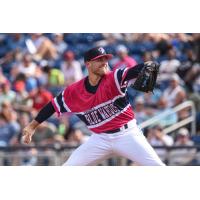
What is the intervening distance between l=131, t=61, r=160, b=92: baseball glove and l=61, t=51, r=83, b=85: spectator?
17.9 ft

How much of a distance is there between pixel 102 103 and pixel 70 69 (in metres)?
5.35

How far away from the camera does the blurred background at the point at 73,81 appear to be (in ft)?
35.4

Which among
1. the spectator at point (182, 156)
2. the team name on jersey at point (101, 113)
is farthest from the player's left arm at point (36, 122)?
the spectator at point (182, 156)

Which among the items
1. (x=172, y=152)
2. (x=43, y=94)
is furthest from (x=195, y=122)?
(x=43, y=94)

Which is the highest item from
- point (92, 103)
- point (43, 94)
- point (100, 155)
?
point (43, 94)

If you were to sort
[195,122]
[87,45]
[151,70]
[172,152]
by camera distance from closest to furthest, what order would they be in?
1. [151,70]
2. [172,152]
3. [195,122]
4. [87,45]

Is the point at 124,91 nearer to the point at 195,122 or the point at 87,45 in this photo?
the point at 195,122

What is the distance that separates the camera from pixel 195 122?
464 inches

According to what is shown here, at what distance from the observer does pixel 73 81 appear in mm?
12922

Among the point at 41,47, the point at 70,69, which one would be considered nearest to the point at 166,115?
the point at 70,69

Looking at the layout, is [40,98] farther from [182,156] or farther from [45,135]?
[182,156]

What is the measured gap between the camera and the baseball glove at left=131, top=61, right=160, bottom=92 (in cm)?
732

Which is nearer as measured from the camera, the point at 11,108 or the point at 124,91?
the point at 124,91

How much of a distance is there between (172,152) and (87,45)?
157 inches
